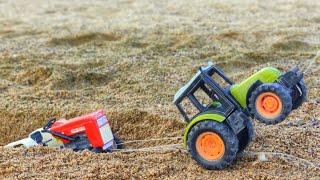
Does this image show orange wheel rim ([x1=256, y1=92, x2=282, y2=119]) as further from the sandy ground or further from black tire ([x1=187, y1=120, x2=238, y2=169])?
the sandy ground

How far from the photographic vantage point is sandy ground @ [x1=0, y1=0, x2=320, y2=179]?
11.9ft

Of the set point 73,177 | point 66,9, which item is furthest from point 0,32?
point 73,177

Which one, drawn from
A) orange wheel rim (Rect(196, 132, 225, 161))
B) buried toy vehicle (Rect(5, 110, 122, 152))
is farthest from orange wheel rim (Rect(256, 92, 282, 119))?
buried toy vehicle (Rect(5, 110, 122, 152))

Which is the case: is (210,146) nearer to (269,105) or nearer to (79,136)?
(269,105)

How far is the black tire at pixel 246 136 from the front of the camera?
11.8ft

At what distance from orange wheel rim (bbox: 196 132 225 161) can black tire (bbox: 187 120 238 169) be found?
0.02 m

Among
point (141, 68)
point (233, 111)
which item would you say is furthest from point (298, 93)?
point (141, 68)

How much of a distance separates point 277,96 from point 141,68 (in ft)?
9.41

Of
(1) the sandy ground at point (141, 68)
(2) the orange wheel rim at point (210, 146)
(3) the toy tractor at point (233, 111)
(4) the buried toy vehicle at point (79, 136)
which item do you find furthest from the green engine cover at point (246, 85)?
(4) the buried toy vehicle at point (79, 136)

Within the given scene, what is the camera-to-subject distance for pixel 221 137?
3.39 m

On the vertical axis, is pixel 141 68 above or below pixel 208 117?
below

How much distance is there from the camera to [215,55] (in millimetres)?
6516

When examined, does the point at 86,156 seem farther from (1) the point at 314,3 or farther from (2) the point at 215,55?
(1) the point at 314,3

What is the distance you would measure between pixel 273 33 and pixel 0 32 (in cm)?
336
